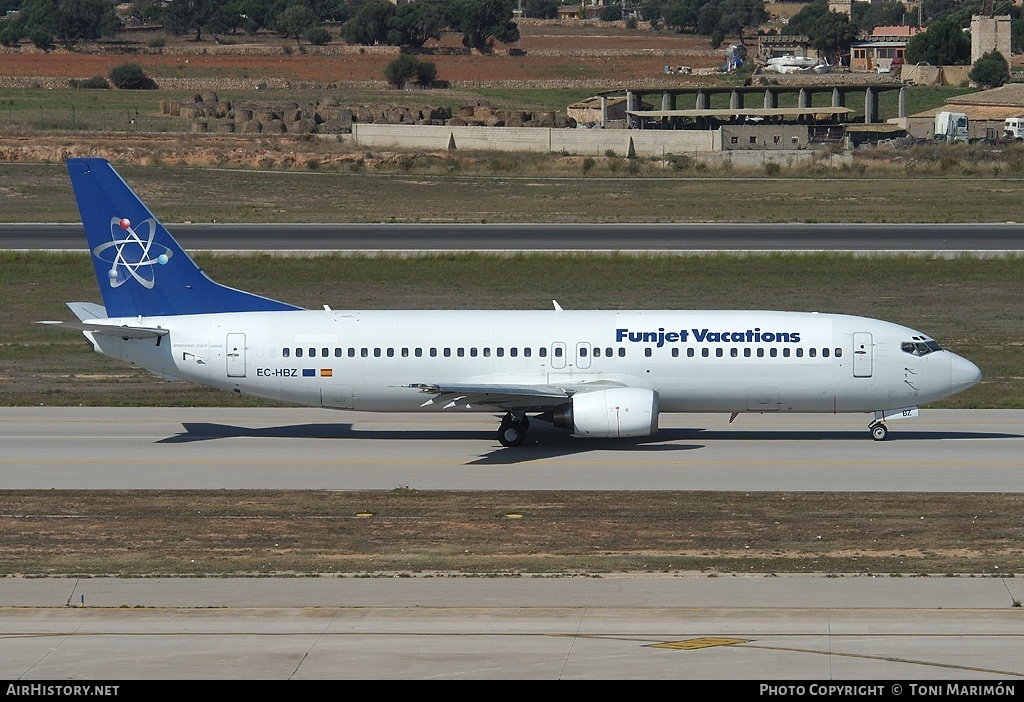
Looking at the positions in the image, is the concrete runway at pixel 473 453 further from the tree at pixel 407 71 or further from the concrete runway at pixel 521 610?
the tree at pixel 407 71

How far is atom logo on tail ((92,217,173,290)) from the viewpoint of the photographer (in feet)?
123

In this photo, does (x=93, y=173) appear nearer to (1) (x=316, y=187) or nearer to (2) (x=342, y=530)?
(2) (x=342, y=530)

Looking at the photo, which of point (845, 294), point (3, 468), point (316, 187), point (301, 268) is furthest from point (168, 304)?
point (316, 187)

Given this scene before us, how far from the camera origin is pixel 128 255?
37562mm

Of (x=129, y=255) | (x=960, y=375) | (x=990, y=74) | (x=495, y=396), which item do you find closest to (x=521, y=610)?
(x=495, y=396)

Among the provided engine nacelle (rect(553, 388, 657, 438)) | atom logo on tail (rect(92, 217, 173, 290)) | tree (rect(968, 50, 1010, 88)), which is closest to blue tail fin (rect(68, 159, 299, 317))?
atom logo on tail (rect(92, 217, 173, 290))

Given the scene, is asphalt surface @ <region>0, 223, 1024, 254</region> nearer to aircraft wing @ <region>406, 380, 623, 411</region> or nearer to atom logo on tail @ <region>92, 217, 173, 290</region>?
atom logo on tail @ <region>92, 217, 173, 290</region>

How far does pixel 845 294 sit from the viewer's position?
6075 cm

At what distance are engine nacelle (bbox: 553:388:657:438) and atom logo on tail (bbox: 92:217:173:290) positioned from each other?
1252 centimetres

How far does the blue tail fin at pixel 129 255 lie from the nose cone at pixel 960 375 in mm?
19855

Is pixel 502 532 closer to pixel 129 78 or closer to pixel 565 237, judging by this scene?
pixel 565 237

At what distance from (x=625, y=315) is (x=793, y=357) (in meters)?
4.80

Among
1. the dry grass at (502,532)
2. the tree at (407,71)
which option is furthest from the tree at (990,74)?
the dry grass at (502,532)

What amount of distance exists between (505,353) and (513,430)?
215 centimetres
